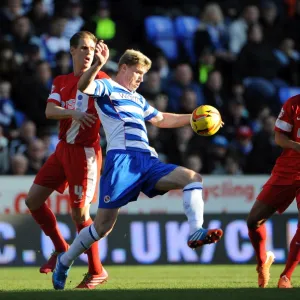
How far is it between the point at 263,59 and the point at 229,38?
0.78 m

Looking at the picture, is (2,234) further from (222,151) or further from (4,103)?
(222,151)

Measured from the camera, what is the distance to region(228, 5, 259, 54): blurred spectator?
18.2 meters

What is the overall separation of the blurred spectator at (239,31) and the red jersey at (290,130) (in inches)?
352

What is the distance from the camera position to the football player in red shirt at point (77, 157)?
372 inches

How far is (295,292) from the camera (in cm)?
768

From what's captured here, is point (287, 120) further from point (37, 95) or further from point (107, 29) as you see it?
point (107, 29)

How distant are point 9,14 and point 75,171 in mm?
8235

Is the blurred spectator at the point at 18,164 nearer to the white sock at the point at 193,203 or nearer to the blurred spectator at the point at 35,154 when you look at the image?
the blurred spectator at the point at 35,154

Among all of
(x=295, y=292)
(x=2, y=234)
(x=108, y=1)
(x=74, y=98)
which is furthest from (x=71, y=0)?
(x=295, y=292)

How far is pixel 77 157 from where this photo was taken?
9.47 metres

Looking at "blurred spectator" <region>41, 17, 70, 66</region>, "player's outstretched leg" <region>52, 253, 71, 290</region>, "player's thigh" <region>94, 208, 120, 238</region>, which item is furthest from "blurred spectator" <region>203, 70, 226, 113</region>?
"player's thigh" <region>94, 208, 120, 238</region>

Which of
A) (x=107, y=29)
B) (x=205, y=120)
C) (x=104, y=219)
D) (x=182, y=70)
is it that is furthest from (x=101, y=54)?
(x=107, y=29)

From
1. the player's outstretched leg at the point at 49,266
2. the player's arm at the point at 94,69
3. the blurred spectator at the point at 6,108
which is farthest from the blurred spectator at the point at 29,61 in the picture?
the player's arm at the point at 94,69

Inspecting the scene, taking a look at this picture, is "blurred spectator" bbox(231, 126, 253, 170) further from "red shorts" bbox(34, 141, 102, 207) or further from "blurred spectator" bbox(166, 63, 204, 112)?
"red shorts" bbox(34, 141, 102, 207)
